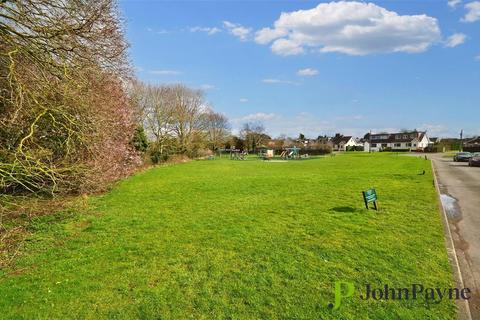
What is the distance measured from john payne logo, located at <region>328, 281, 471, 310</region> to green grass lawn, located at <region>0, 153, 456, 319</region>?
123 millimetres

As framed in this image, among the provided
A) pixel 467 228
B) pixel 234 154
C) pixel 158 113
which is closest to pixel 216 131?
pixel 234 154

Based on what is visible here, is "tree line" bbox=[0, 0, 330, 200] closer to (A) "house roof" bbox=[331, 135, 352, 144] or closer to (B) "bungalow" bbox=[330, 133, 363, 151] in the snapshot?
(B) "bungalow" bbox=[330, 133, 363, 151]

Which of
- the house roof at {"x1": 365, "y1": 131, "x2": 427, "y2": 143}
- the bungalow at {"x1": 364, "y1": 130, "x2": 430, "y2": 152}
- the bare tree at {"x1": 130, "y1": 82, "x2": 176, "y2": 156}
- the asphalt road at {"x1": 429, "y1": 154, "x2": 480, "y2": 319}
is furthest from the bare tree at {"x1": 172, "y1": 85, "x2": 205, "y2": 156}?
the house roof at {"x1": 365, "y1": 131, "x2": 427, "y2": 143}

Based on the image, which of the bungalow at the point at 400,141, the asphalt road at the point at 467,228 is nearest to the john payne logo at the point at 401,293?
the asphalt road at the point at 467,228

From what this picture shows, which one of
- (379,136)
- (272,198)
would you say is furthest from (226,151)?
(379,136)

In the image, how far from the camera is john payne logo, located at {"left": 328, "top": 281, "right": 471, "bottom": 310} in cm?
463

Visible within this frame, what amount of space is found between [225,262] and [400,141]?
354 ft

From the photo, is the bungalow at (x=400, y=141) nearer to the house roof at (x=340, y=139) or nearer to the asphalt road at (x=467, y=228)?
the house roof at (x=340, y=139)

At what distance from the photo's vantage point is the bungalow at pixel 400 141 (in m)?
96.7

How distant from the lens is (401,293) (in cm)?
475

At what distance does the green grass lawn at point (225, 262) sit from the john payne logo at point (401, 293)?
12cm

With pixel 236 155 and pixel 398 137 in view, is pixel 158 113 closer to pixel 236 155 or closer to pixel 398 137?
pixel 236 155

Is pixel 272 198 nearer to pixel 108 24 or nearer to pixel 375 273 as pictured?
pixel 375 273

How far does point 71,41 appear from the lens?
7727 millimetres
